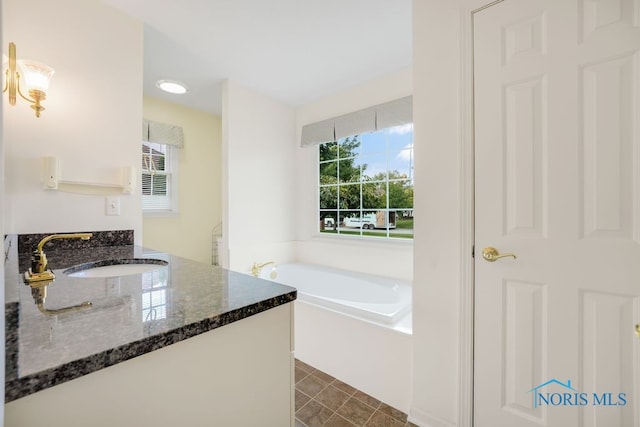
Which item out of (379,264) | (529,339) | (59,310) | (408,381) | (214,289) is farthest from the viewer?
(379,264)

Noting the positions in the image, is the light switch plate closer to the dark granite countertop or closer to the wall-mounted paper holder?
the wall-mounted paper holder

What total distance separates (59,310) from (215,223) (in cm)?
317

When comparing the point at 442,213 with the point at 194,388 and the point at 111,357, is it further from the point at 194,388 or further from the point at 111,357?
the point at 111,357

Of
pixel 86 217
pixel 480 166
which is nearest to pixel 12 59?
pixel 86 217

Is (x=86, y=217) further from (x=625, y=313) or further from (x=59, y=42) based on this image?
(x=625, y=313)

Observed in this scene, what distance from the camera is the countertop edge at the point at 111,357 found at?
1.29 feet

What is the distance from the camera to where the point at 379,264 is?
9.09 ft

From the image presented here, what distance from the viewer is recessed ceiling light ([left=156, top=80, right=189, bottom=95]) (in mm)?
2694

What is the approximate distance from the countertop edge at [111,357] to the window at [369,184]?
2273mm

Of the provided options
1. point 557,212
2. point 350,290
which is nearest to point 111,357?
point 557,212

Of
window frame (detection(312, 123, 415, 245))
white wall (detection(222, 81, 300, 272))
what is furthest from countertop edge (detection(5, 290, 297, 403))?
white wall (detection(222, 81, 300, 272))

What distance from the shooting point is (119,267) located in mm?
1311

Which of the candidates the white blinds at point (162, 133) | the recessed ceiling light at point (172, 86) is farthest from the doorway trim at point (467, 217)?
the white blinds at point (162, 133)

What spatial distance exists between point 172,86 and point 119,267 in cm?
223
